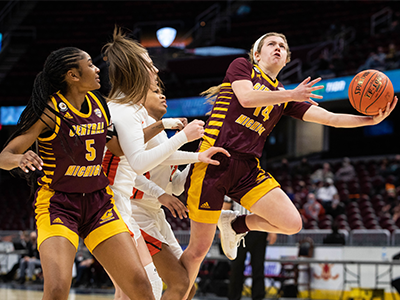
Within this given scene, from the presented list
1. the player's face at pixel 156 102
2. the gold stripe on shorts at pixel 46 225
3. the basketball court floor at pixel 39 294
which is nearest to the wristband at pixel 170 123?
the player's face at pixel 156 102

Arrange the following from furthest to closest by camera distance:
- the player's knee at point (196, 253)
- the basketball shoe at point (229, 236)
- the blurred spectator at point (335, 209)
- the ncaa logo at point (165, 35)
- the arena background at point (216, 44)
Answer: the ncaa logo at point (165, 35) < the arena background at point (216, 44) < the blurred spectator at point (335, 209) < the basketball shoe at point (229, 236) < the player's knee at point (196, 253)

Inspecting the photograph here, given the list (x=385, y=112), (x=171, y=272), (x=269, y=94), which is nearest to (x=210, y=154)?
(x=269, y=94)

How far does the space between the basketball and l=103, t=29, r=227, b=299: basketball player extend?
1141mm

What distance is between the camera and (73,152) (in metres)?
3.12

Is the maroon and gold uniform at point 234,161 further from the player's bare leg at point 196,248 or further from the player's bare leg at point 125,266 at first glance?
the player's bare leg at point 125,266

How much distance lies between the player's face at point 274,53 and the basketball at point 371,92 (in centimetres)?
62

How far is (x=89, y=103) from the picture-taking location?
11.0ft

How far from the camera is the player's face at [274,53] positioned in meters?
4.11

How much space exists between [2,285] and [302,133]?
46.2 ft

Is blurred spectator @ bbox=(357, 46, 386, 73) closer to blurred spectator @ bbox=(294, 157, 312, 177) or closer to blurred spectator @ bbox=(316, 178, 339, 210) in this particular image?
blurred spectator @ bbox=(294, 157, 312, 177)

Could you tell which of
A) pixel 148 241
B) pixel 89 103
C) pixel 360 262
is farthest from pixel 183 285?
pixel 360 262

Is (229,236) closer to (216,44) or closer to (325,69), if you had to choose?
(325,69)

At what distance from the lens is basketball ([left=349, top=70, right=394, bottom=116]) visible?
378 centimetres

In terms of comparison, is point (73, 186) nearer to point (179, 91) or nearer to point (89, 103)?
point (89, 103)
